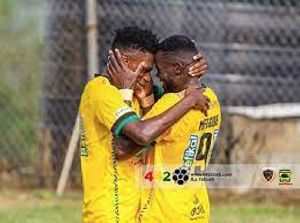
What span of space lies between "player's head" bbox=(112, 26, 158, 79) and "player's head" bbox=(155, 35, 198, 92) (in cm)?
5

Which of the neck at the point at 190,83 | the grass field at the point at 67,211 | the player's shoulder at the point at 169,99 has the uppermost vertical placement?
the neck at the point at 190,83

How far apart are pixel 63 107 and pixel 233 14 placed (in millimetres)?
2057

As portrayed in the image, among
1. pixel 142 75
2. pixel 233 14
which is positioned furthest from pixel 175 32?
pixel 142 75

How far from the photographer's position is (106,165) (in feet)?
16.2

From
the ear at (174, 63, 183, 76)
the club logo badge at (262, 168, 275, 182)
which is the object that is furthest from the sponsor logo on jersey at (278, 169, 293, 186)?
the ear at (174, 63, 183, 76)

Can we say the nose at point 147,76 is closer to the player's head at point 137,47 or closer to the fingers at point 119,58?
the player's head at point 137,47

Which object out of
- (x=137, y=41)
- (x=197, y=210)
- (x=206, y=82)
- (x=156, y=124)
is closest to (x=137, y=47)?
(x=137, y=41)

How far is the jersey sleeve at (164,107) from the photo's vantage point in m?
4.85

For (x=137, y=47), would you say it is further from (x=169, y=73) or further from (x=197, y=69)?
(x=197, y=69)

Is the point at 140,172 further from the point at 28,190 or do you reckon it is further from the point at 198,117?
the point at 28,190

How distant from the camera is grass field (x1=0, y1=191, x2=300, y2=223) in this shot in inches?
321

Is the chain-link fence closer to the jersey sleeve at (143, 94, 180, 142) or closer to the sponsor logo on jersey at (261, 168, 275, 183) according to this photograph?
the sponsor logo on jersey at (261, 168, 275, 183)

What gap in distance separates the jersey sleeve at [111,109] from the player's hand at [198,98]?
0.30 meters

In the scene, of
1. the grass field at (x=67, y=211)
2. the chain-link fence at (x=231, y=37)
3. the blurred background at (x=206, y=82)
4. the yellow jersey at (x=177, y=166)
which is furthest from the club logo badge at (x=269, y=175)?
the chain-link fence at (x=231, y=37)
